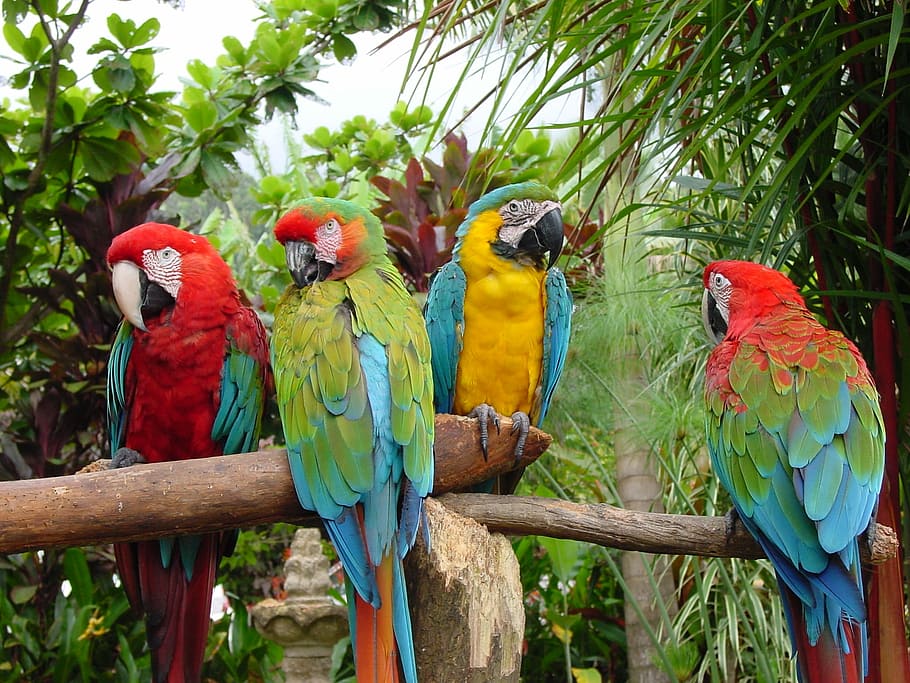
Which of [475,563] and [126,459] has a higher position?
[126,459]

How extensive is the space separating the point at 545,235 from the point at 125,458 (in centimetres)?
92

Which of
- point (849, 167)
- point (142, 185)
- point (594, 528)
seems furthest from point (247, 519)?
point (142, 185)

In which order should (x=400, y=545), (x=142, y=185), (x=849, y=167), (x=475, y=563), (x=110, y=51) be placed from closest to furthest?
(x=400, y=545) < (x=475, y=563) < (x=849, y=167) < (x=110, y=51) < (x=142, y=185)

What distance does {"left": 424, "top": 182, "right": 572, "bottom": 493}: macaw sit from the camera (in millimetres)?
1745

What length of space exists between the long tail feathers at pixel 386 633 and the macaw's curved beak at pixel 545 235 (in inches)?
28.7

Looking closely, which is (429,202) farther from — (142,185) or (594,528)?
(594,528)

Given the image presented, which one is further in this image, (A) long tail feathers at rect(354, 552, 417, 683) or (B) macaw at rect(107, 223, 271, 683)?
(B) macaw at rect(107, 223, 271, 683)

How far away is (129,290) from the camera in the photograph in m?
1.46

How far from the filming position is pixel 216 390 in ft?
4.99

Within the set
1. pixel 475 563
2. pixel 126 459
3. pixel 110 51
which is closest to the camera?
pixel 475 563

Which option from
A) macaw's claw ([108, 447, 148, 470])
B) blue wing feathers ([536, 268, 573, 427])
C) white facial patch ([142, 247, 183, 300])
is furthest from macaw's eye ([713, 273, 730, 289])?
macaw's claw ([108, 447, 148, 470])

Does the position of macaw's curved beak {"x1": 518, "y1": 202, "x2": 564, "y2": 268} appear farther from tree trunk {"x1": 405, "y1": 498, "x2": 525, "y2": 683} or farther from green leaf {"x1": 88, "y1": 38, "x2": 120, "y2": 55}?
green leaf {"x1": 88, "y1": 38, "x2": 120, "y2": 55}

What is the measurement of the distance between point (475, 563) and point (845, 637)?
1.97 feet

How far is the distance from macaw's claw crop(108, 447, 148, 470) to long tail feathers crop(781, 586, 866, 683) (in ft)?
3.94
